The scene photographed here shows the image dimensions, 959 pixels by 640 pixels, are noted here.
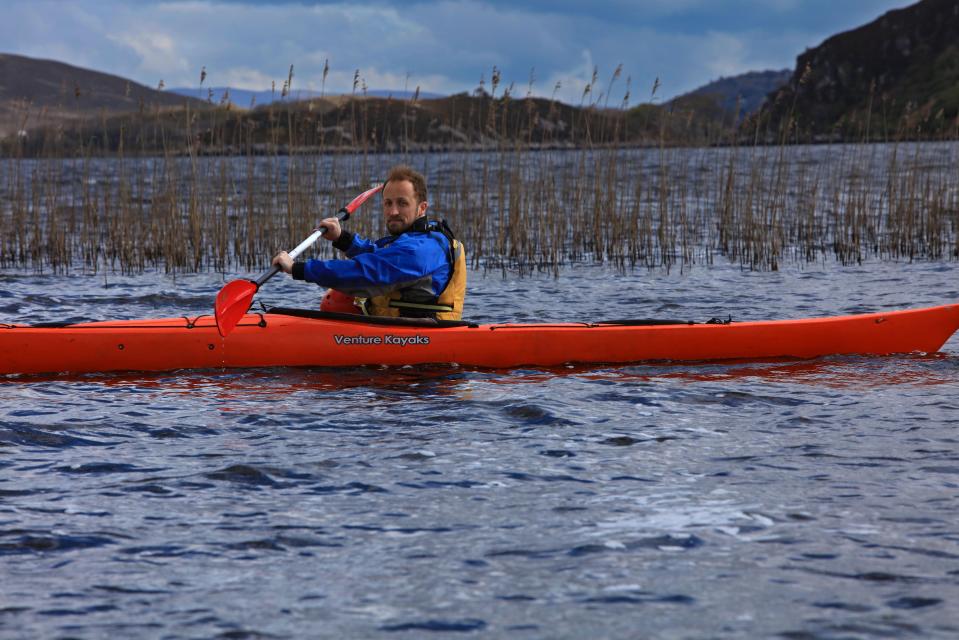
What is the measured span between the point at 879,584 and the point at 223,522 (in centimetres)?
184

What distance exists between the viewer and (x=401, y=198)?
5.44m

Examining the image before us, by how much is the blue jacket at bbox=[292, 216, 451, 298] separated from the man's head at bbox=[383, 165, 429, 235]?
0.05m

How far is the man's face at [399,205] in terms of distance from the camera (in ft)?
17.8

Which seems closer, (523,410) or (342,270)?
(523,410)

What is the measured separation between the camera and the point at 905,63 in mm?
104125

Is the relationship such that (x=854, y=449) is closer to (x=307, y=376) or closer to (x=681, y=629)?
(x=681, y=629)

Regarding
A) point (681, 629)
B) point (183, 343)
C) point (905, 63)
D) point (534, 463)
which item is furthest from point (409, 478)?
point (905, 63)

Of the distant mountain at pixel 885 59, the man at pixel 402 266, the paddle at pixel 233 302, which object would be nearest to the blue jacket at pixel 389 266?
the man at pixel 402 266

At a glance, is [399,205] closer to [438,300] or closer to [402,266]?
[402,266]

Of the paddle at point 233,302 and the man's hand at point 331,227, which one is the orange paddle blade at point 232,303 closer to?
the paddle at point 233,302

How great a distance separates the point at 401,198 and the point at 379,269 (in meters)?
0.38

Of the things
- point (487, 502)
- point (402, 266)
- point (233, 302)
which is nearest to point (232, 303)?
point (233, 302)

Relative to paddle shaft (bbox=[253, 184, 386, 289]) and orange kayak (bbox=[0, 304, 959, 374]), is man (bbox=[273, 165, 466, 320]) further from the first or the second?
orange kayak (bbox=[0, 304, 959, 374])

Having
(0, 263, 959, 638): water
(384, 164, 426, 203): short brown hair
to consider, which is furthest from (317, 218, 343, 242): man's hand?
(0, 263, 959, 638): water
